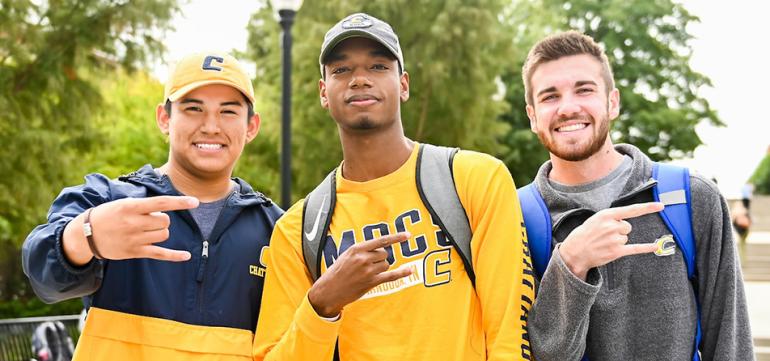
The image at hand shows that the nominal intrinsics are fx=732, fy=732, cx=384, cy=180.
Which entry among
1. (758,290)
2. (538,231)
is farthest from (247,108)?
(758,290)

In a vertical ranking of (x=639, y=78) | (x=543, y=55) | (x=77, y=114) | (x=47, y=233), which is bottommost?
(x=47, y=233)

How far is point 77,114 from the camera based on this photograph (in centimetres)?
1216

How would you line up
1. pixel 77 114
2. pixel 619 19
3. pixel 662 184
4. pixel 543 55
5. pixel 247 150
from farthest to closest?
pixel 619 19, pixel 247 150, pixel 77 114, pixel 543 55, pixel 662 184

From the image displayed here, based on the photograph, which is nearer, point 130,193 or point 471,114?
point 130,193

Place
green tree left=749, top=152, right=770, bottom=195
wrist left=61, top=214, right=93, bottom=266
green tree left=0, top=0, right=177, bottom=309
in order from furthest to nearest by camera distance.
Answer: green tree left=749, top=152, right=770, bottom=195 < green tree left=0, top=0, right=177, bottom=309 < wrist left=61, top=214, right=93, bottom=266

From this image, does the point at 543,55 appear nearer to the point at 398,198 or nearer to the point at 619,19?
the point at 398,198

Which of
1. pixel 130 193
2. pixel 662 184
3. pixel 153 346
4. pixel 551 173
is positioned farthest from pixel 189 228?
pixel 662 184

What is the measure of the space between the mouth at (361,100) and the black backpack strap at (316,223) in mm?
361

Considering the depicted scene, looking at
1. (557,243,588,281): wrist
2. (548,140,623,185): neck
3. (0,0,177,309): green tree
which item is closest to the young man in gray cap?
(557,243,588,281): wrist

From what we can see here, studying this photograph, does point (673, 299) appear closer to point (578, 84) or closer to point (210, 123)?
point (578, 84)

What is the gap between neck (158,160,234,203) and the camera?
3.34 meters

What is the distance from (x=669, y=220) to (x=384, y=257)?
1.21 metres

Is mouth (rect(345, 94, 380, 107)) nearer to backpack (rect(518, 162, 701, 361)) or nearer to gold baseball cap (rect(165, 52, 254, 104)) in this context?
gold baseball cap (rect(165, 52, 254, 104))

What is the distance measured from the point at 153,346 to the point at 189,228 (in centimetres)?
52
